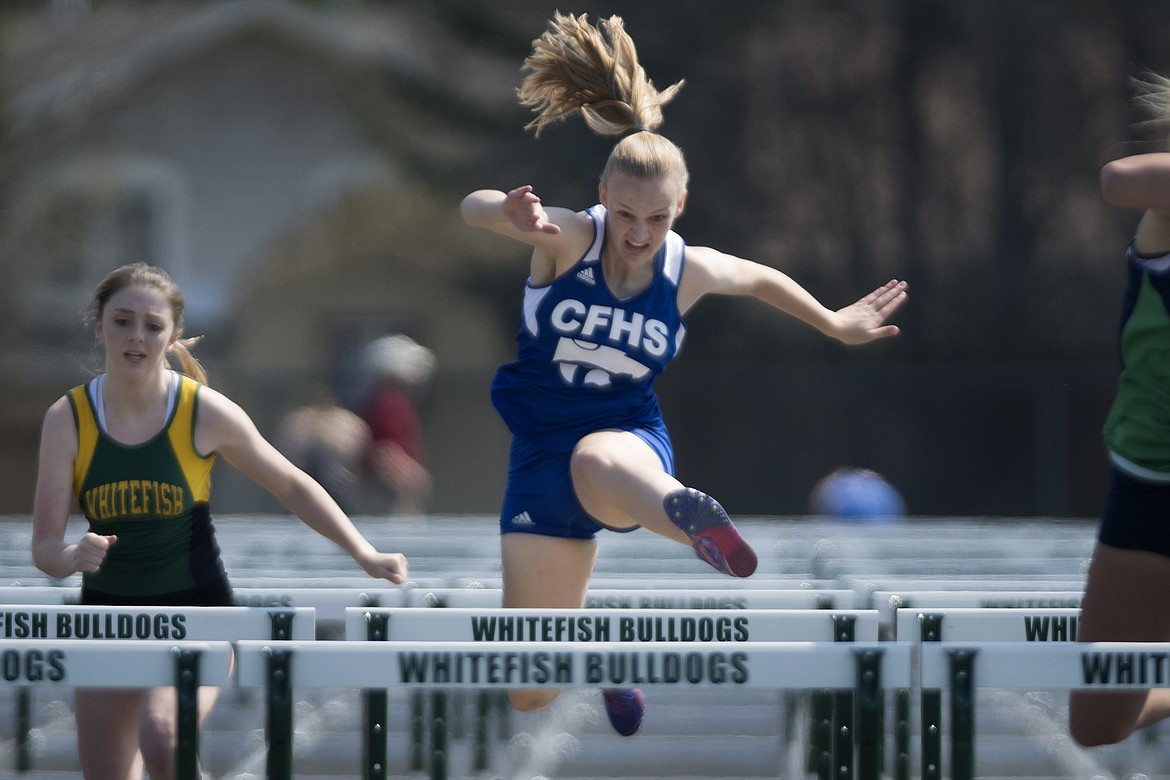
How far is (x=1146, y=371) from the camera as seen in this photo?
3.86m

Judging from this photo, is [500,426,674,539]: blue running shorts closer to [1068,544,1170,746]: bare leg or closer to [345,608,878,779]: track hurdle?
[345,608,878,779]: track hurdle

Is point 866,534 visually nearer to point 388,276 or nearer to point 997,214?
point 997,214

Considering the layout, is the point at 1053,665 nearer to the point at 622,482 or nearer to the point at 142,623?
the point at 622,482

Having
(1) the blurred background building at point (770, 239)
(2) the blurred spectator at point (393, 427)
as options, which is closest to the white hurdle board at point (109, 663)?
(2) the blurred spectator at point (393, 427)

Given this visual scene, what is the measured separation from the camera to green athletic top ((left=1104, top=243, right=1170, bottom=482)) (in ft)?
12.4

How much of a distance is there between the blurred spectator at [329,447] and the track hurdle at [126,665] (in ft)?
24.8

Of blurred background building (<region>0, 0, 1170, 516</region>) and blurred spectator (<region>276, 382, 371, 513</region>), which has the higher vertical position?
blurred background building (<region>0, 0, 1170, 516</region>)

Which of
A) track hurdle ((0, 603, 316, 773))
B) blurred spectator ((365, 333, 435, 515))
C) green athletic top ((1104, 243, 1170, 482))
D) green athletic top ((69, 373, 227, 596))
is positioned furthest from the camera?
blurred spectator ((365, 333, 435, 515))

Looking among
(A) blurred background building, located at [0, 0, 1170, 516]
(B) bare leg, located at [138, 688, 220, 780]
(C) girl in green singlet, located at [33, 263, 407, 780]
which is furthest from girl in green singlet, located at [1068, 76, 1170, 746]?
(A) blurred background building, located at [0, 0, 1170, 516]

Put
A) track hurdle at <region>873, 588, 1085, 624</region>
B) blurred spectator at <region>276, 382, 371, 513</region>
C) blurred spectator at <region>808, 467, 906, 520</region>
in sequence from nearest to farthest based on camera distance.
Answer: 1. track hurdle at <region>873, 588, 1085, 624</region>
2. blurred spectator at <region>808, 467, 906, 520</region>
3. blurred spectator at <region>276, 382, 371, 513</region>

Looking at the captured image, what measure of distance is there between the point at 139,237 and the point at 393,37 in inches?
211

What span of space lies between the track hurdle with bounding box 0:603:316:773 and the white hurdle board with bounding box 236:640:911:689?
71cm

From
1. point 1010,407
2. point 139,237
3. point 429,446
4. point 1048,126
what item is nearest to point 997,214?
point 1048,126

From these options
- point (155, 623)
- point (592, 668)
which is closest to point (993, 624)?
point (592, 668)
